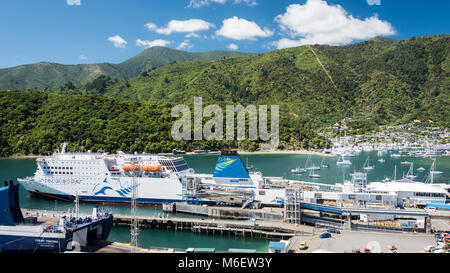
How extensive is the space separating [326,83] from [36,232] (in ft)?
411

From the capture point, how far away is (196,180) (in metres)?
27.8

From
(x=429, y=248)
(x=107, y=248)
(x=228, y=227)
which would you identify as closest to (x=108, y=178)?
(x=228, y=227)

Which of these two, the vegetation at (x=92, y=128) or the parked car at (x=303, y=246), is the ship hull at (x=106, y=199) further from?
the vegetation at (x=92, y=128)

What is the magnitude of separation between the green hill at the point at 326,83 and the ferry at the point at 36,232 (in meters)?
94.6

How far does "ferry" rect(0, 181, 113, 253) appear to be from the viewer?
14.6 meters

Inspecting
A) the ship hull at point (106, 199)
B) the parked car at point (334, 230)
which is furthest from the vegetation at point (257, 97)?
the parked car at point (334, 230)

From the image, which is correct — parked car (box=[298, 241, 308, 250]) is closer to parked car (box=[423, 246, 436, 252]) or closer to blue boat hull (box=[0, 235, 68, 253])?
parked car (box=[423, 246, 436, 252])

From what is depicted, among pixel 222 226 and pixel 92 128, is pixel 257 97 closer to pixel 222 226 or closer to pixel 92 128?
pixel 92 128

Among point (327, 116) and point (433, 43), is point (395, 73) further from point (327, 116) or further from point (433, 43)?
point (327, 116)

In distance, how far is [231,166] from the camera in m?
27.5

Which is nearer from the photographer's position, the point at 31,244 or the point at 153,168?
the point at 31,244

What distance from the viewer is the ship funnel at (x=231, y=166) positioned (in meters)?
27.3

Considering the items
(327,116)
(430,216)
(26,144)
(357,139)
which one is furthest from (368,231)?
(327,116)
